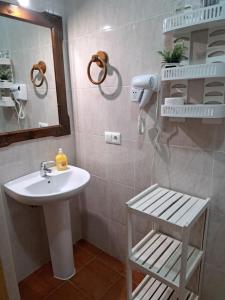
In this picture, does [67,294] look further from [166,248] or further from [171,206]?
[171,206]

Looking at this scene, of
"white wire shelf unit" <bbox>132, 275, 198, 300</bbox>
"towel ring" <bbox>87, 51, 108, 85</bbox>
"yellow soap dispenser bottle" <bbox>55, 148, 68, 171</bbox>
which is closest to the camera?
"white wire shelf unit" <bbox>132, 275, 198, 300</bbox>

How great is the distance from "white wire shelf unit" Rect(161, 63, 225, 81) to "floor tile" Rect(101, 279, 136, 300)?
4.96 ft

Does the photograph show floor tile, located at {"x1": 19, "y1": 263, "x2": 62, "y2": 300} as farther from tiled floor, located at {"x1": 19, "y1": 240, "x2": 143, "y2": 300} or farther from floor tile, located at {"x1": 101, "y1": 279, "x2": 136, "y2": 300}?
floor tile, located at {"x1": 101, "y1": 279, "x2": 136, "y2": 300}

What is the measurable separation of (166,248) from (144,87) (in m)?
0.99

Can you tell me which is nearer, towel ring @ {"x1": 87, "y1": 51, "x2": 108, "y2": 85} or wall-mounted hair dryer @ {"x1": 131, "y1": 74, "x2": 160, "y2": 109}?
wall-mounted hair dryer @ {"x1": 131, "y1": 74, "x2": 160, "y2": 109}

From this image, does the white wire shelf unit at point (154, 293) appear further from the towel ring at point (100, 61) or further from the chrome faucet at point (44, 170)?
the towel ring at point (100, 61)

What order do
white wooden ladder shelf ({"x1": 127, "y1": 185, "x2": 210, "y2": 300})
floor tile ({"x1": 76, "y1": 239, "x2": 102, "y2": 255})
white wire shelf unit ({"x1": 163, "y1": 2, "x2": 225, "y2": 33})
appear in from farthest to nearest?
floor tile ({"x1": 76, "y1": 239, "x2": 102, "y2": 255}) → white wooden ladder shelf ({"x1": 127, "y1": 185, "x2": 210, "y2": 300}) → white wire shelf unit ({"x1": 163, "y1": 2, "x2": 225, "y2": 33})

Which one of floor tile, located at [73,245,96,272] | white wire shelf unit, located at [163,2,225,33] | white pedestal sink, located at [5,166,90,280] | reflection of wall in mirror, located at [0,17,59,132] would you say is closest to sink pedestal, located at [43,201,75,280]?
Result: white pedestal sink, located at [5,166,90,280]

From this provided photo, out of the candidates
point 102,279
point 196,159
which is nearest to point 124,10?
point 196,159

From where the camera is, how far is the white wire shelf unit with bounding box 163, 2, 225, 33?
898mm

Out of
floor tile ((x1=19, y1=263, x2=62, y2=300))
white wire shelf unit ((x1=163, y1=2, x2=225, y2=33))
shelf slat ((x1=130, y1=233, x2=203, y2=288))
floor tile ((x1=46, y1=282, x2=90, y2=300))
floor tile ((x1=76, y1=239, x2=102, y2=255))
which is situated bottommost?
floor tile ((x1=46, y1=282, x2=90, y2=300))

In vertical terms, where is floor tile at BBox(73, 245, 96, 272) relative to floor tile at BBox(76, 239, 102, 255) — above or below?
below

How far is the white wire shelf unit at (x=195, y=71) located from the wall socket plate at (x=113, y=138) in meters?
0.58

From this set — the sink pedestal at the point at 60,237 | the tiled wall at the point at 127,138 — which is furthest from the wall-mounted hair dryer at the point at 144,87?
the sink pedestal at the point at 60,237
